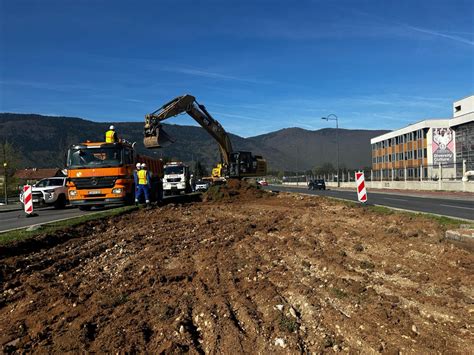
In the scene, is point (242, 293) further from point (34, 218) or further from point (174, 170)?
point (174, 170)

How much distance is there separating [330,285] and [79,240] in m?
6.65

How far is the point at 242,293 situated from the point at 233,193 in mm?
18231

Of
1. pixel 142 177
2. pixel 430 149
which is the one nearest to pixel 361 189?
pixel 142 177

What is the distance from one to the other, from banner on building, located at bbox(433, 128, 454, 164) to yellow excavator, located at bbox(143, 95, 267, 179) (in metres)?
42.0

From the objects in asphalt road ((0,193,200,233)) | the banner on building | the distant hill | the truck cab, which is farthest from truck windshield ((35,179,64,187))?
the distant hill

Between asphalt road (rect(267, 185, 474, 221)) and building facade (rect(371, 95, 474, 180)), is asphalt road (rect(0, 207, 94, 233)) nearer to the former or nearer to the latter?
asphalt road (rect(267, 185, 474, 221))

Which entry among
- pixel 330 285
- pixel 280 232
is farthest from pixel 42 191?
pixel 330 285

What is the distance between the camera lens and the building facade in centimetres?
3966

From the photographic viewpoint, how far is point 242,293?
5547 millimetres

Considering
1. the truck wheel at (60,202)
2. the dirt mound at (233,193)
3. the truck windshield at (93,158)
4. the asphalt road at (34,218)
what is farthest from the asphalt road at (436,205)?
the truck wheel at (60,202)

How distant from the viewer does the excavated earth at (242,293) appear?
13.8 ft

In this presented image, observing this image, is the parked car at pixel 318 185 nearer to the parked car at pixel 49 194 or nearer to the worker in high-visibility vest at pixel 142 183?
the parked car at pixel 49 194

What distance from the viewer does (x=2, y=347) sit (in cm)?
421

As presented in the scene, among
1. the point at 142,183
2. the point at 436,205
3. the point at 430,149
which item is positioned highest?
the point at 430,149
